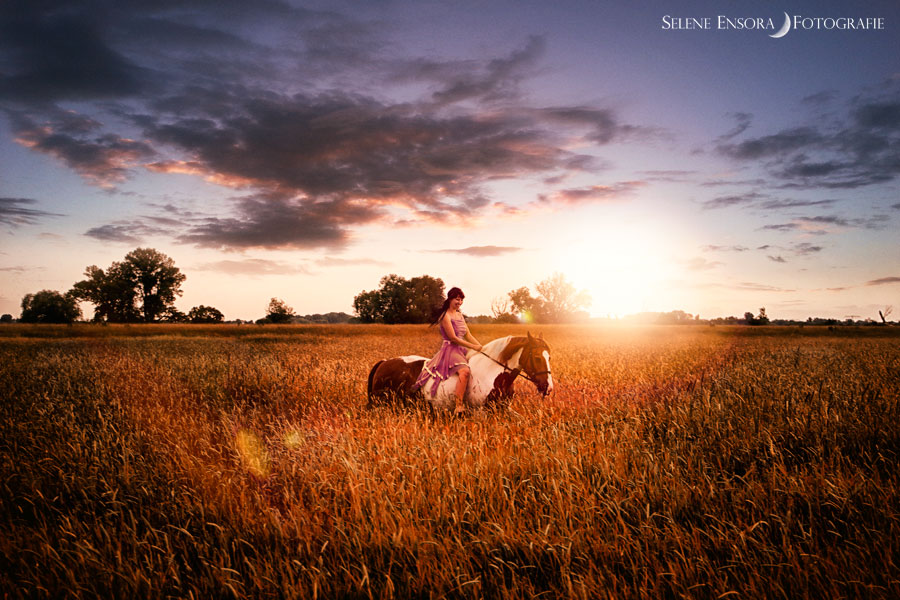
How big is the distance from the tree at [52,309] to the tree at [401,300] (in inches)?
2314

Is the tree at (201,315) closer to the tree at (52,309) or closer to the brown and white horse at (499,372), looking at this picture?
the tree at (52,309)

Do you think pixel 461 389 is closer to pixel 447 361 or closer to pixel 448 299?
pixel 447 361

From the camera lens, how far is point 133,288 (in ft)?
274

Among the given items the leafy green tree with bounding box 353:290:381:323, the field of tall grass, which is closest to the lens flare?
the field of tall grass

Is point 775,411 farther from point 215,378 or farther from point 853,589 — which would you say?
point 215,378

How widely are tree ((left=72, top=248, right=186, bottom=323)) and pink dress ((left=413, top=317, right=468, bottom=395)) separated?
314 feet

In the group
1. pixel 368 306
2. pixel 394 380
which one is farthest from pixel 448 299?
pixel 368 306

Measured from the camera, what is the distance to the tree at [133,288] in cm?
8150

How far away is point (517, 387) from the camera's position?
9258 mm

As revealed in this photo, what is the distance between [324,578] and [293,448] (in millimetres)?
2795

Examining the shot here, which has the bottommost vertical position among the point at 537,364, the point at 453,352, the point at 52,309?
the point at 537,364

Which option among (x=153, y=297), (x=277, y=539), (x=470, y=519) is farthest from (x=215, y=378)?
(x=153, y=297)

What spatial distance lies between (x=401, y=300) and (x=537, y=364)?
313 feet

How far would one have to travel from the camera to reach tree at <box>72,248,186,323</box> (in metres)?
81.5
